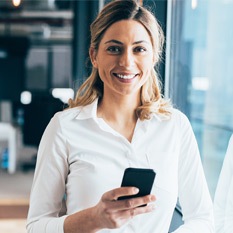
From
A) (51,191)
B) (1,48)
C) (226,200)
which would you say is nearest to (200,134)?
(226,200)

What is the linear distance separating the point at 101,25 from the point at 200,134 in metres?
2.64

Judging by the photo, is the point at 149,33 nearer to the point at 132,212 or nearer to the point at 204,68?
the point at 132,212

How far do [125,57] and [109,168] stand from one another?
1.02ft

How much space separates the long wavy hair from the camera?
4.23ft

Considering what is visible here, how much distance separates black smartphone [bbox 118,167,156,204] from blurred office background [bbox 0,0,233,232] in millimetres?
1071

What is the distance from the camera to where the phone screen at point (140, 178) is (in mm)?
1007

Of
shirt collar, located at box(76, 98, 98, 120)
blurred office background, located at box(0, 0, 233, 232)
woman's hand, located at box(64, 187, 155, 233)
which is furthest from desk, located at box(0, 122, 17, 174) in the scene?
woman's hand, located at box(64, 187, 155, 233)

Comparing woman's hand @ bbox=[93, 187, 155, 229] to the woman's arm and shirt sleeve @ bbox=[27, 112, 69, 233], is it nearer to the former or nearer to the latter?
the woman's arm

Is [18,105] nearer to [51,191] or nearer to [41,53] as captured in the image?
[41,53]

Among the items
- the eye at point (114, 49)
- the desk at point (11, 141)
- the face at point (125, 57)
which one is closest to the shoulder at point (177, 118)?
the face at point (125, 57)

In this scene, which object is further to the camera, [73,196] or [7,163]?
[7,163]

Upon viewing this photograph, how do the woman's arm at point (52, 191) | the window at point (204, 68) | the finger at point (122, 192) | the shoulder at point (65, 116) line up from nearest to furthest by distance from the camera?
the finger at point (122, 192) → the woman's arm at point (52, 191) → the shoulder at point (65, 116) → the window at point (204, 68)

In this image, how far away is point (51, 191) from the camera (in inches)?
48.5

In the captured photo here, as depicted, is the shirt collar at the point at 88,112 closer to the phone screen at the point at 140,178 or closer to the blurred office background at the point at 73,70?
the phone screen at the point at 140,178
